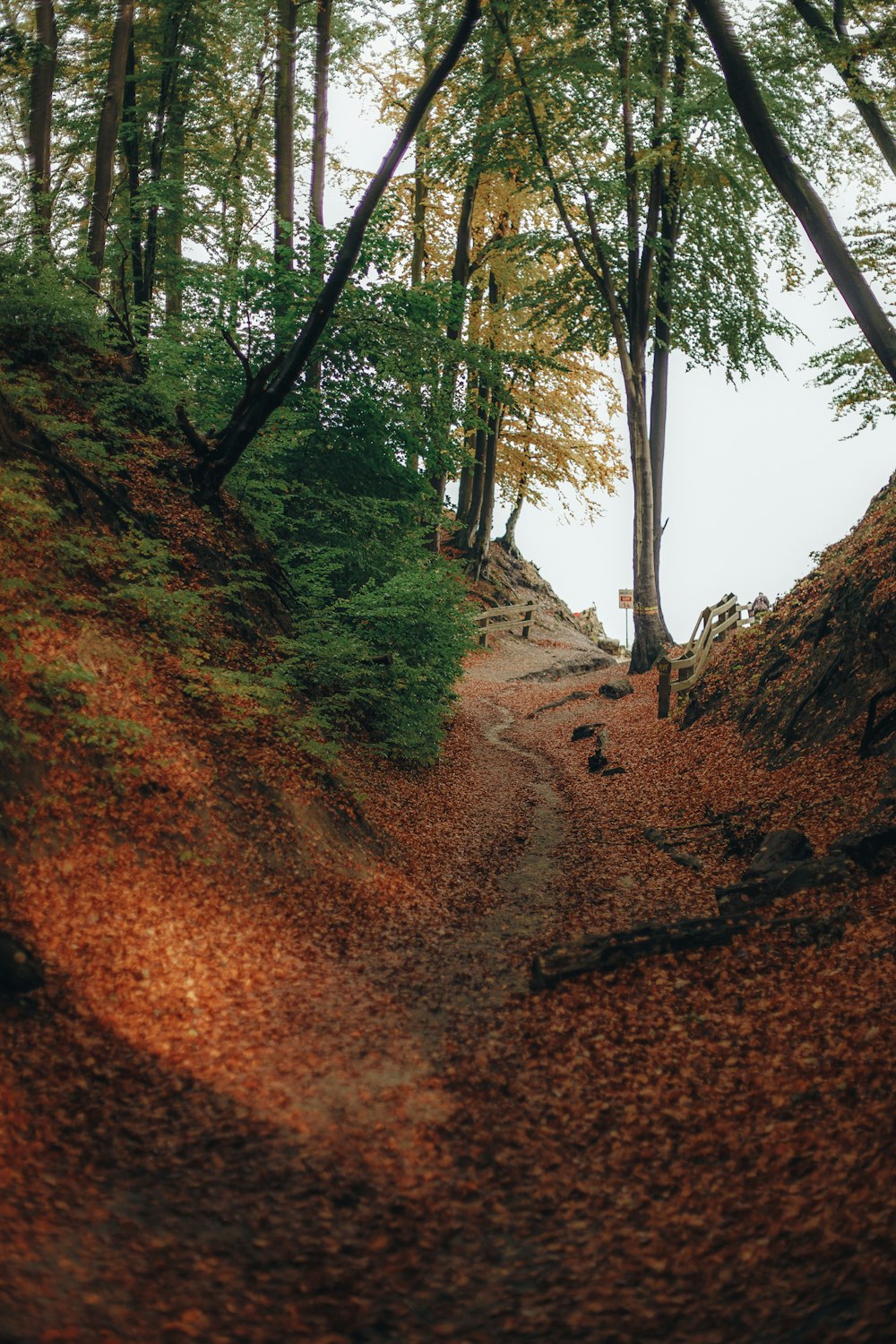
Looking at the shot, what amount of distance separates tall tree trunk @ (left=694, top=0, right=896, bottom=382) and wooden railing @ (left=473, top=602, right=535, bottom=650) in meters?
16.5

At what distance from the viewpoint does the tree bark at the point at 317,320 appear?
434 inches

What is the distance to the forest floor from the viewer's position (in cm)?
377

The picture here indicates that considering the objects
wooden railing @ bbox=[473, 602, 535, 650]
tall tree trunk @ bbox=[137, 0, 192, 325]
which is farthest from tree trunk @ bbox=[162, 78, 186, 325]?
wooden railing @ bbox=[473, 602, 535, 650]

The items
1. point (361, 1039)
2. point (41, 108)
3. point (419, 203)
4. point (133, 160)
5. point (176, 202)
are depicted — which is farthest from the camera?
point (419, 203)

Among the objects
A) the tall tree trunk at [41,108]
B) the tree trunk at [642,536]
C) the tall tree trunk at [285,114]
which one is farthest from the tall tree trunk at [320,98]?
the tree trunk at [642,536]

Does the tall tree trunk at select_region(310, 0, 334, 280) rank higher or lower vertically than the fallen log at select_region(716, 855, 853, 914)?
higher

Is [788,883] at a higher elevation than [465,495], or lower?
lower

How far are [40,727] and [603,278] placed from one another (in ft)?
54.8

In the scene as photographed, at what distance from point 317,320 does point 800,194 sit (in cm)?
600

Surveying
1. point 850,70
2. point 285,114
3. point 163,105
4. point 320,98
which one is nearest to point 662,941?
point 850,70

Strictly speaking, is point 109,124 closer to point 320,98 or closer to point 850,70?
point 320,98

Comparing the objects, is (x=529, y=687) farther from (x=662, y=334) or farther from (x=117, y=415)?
(x=117, y=415)

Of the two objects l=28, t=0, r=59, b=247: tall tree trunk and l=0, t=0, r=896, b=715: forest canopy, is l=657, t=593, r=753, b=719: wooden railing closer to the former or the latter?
l=0, t=0, r=896, b=715: forest canopy

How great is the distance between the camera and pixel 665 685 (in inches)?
645
